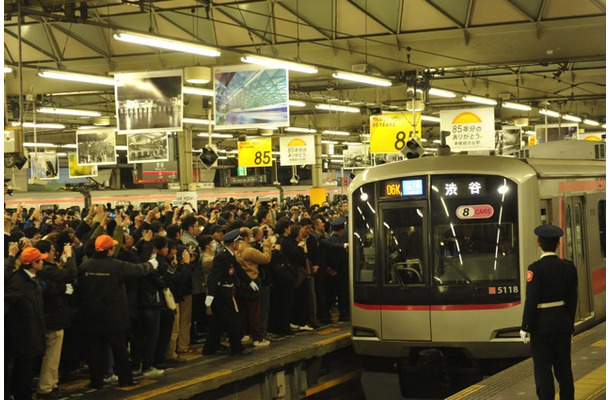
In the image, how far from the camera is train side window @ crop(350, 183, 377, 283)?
9820mm

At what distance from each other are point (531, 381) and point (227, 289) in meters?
3.62

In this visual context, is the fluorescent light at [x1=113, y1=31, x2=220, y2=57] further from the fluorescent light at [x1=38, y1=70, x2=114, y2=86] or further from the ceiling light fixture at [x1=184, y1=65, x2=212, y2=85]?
the ceiling light fixture at [x1=184, y1=65, x2=212, y2=85]

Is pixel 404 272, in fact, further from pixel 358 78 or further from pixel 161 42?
pixel 358 78

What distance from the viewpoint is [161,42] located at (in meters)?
12.5

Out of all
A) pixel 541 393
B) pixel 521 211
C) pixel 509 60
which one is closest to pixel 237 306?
pixel 521 211

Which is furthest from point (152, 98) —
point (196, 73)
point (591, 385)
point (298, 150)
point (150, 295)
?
point (298, 150)

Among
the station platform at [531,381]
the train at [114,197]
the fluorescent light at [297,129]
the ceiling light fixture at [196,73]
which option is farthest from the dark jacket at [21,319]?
the fluorescent light at [297,129]

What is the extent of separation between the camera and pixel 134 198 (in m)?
29.0

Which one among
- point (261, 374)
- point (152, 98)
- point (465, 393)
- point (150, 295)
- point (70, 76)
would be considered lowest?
point (261, 374)

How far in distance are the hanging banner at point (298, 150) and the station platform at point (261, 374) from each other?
16.1 metres

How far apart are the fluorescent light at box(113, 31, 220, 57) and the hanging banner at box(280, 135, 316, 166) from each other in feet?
48.0

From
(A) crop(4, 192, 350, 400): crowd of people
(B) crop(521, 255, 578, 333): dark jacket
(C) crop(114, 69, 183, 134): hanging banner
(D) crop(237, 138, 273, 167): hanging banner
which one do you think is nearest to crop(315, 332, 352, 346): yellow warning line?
(A) crop(4, 192, 350, 400): crowd of people

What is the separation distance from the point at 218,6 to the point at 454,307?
369 inches

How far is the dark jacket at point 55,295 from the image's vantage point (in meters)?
8.16
